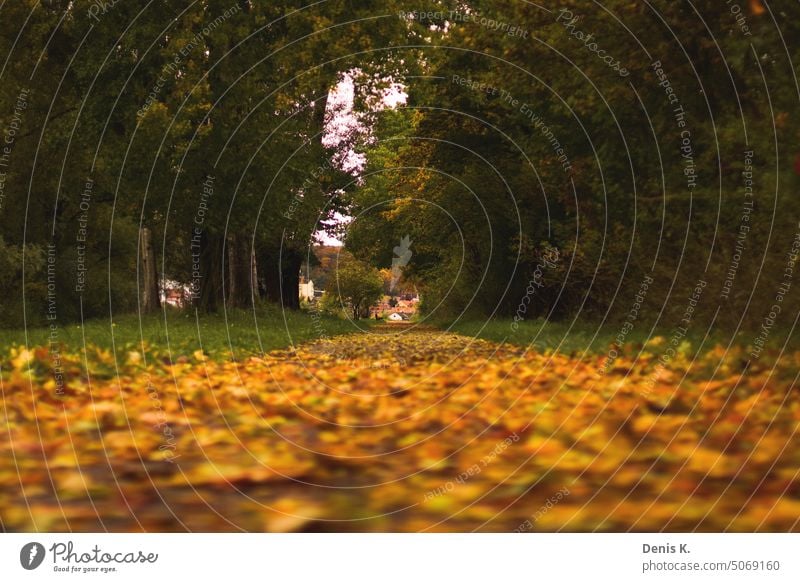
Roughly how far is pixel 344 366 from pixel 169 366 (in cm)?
264

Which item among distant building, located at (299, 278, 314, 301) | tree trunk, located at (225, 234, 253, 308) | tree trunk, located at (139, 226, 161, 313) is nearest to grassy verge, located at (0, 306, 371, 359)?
tree trunk, located at (225, 234, 253, 308)

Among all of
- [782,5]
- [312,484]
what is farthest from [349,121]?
[312,484]

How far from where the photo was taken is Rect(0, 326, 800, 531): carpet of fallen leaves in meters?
4.95

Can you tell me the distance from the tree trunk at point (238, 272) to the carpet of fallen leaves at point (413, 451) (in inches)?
732

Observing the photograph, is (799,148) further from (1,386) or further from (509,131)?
(509,131)

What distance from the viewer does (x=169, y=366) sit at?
11.1 metres

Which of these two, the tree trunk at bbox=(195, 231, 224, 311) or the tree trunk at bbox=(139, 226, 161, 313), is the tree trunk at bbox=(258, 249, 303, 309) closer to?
the tree trunk at bbox=(139, 226, 161, 313)

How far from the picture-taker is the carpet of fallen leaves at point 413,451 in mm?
4953

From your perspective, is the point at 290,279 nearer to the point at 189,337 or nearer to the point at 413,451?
the point at 189,337

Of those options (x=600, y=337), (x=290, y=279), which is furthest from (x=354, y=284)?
(x=600, y=337)

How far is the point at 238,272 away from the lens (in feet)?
95.3

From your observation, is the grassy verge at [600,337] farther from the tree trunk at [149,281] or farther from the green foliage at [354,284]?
the green foliage at [354,284]

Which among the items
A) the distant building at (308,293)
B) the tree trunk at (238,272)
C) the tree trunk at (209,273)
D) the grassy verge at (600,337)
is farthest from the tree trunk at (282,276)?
the grassy verge at (600,337)

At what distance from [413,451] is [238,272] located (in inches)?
913
